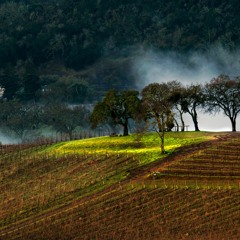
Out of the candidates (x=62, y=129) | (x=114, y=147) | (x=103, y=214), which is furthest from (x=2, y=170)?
(x=62, y=129)

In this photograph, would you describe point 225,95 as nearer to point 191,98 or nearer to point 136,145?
point 191,98

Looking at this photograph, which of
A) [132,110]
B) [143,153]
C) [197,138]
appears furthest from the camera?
[132,110]

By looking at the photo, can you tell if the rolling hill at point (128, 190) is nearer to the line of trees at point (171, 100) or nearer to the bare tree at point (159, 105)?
the bare tree at point (159, 105)

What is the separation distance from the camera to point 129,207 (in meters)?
74.1

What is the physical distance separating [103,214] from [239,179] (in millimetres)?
14571

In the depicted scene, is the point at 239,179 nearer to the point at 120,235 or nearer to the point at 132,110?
the point at 120,235

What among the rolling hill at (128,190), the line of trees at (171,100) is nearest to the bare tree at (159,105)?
the line of trees at (171,100)

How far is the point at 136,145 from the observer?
326ft

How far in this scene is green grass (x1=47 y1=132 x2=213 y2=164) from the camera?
9236 centimetres

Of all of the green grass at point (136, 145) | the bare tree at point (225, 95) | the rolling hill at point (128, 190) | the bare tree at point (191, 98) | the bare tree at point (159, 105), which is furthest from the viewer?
the bare tree at point (191, 98)

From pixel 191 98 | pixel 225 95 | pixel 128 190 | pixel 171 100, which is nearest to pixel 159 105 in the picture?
pixel 171 100

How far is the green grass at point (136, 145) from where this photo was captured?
303ft

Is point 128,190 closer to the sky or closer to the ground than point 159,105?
closer to the ground

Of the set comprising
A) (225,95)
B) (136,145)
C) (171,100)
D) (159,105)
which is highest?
(225,95)
